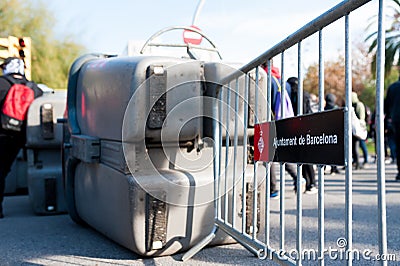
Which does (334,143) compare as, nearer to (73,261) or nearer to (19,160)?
(73,261)

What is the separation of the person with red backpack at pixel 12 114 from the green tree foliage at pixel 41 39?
22.1m

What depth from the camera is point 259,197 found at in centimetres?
388

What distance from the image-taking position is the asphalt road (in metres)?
3.65

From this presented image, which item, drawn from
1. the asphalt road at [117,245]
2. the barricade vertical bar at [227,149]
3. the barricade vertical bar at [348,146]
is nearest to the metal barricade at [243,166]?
the barricade vertical bar at [227,149]

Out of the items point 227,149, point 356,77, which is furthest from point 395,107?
point 356,77

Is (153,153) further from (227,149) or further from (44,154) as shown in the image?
(44,154)

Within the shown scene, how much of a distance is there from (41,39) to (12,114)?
24913 millimetres

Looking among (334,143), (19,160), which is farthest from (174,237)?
(19,160)

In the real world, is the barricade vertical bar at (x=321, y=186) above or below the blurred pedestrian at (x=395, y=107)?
below

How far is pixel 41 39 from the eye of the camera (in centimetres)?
2881

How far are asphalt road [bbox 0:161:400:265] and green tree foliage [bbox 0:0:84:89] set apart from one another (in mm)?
22400

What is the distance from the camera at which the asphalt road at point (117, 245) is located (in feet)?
12.0

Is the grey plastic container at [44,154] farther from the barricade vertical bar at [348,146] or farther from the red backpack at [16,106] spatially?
the barricade vertical bar at [348,146]

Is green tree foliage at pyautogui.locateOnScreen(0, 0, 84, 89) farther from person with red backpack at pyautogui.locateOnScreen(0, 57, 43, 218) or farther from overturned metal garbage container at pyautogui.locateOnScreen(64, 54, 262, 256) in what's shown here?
overturned metal garbage container at pyautogui.locateOnScreen(64, 54, 262, 256)
